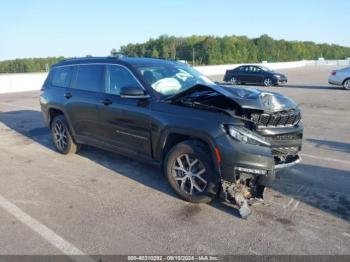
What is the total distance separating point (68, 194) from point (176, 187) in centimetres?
152

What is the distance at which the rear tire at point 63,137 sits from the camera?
6.39 meters

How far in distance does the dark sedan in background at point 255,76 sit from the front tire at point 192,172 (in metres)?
19.5

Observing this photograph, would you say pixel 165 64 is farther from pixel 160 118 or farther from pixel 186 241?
pixel 186 241

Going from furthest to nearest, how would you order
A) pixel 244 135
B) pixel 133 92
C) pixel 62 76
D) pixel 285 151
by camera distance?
pixel 62 76 → pixel 133 92 → pixel 285 151 → pixel 244 135

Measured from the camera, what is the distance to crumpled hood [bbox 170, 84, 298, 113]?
4.05 metres

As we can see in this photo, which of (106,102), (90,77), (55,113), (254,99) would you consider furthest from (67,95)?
(254,99)

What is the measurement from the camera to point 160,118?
4.43 meters

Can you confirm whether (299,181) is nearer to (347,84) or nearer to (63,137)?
(63,137)

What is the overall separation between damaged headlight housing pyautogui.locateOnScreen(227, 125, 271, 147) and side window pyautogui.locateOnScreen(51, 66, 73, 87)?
A: 369 cm

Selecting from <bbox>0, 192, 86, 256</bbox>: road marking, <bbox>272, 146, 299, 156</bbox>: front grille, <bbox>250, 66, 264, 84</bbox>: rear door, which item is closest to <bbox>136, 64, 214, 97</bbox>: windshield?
<bbox>272, 146, 299, 156</bbox>: front grille

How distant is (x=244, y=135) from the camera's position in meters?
3.86

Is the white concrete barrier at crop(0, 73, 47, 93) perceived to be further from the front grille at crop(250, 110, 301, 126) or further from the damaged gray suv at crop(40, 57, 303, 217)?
the front grille at crop(250, 110, 301, 126)

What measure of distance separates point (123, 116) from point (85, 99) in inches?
43.2

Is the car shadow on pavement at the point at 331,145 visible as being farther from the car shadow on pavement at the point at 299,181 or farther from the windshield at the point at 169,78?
the windshield at the point at 169,78
